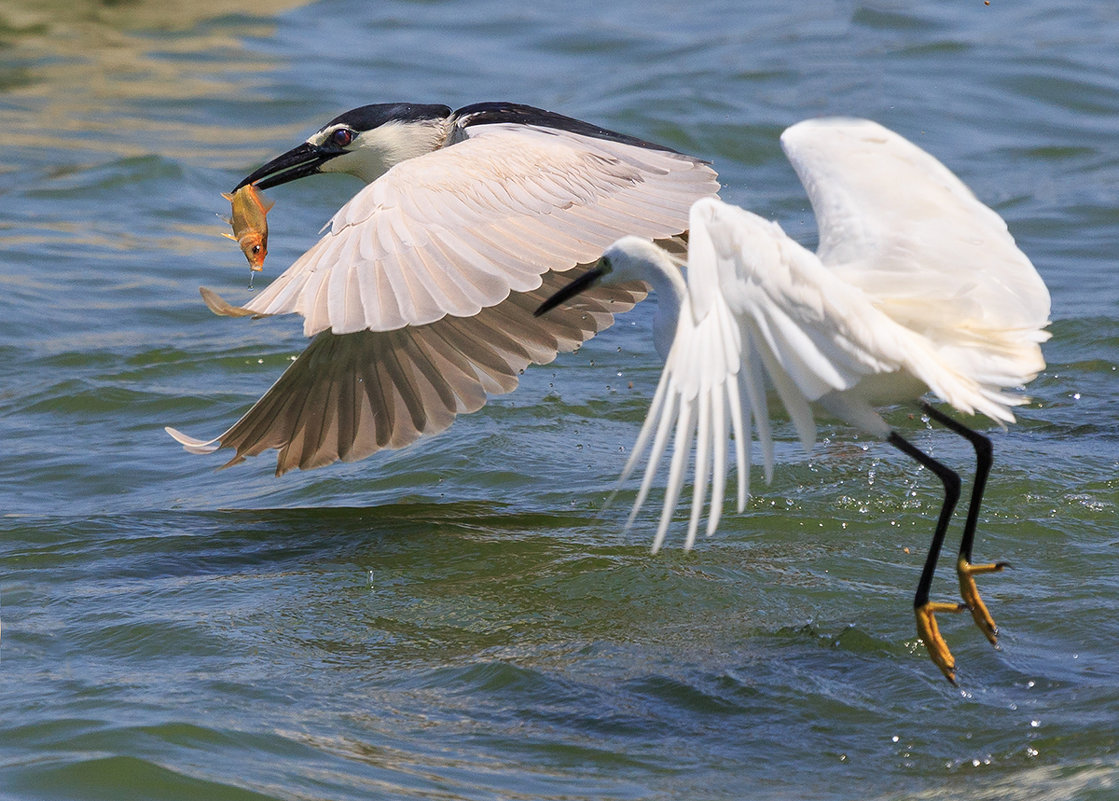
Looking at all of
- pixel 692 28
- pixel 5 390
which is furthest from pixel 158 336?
pixel 692 28

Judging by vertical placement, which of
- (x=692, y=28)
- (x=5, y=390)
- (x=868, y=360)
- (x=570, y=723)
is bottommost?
(x=570, y=723)

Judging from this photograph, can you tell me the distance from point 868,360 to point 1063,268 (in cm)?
557

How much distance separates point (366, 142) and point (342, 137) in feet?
0.35

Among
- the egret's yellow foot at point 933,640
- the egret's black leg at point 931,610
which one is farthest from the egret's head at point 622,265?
the egret's yellow foot at point 933,640

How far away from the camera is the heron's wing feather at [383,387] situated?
5645 mm

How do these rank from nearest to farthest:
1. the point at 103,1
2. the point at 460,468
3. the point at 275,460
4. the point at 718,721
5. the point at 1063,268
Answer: the point at 718,721, the point at 460,468, the point at 275,460, the point at 1063,268, the point at 103,1

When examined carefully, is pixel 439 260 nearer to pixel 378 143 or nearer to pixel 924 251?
pixel 924 251

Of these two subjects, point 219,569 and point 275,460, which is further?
point 275,460

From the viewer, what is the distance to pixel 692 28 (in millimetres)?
14211

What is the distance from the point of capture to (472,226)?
491 centimetres

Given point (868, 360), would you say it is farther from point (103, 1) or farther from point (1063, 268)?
point (103, 1)

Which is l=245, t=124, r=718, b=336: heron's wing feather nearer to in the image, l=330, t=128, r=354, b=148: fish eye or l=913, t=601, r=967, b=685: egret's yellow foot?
l=330, t=128, r=354, b=148: fish eye

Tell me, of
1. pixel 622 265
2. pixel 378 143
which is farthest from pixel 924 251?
pixel 378 143

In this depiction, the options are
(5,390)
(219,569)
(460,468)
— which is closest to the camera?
(219,569)
